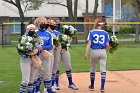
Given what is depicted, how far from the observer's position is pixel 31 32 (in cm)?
1044

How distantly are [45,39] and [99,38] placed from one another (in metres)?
2.03

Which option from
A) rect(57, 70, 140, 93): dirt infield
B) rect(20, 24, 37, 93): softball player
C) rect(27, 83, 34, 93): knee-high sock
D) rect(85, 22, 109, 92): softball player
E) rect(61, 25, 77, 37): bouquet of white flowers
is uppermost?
rect(61, 25, 77, 37): bouquet of white flowers

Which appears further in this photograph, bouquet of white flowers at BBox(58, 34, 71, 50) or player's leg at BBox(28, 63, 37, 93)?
bouquet of white flowers at BBox(58, 34, 71, 50)

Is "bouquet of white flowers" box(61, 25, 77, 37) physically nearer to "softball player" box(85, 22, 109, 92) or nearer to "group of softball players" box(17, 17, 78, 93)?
"group of softball players" box(17, 17, 78, 93)

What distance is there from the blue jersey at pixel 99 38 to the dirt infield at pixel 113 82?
134 centimetres

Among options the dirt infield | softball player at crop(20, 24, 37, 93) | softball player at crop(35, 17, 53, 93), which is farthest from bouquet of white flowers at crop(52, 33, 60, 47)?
softball player at crop(20, 24, 37, 93)

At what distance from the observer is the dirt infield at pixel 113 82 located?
42.3 feet

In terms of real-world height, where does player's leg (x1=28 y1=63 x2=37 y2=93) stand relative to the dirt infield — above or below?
above

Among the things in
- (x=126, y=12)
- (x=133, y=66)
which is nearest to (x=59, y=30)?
(x=133, y=66)

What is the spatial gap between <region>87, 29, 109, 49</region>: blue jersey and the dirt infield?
1.34 metres

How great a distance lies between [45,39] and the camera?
1116cm

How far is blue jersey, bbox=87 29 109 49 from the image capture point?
495 inches

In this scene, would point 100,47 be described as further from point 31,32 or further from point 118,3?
point 118,3

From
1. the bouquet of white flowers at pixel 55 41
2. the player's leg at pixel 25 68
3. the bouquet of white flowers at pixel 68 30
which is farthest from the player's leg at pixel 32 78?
the bouquet of white flowers at pixel 68 30
